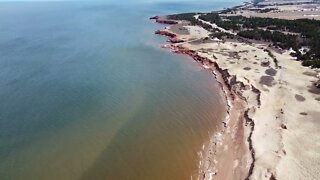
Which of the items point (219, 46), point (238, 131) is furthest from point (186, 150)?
point (219, 46)

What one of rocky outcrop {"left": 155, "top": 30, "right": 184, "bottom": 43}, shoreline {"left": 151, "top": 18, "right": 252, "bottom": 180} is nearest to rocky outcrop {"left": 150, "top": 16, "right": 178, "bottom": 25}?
rocky outcrop {"left": 155, "top": 30, "right": 184, "bottom": 43}

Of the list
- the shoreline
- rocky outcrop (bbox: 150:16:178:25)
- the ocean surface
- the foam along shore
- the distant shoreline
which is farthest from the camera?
rocky outcrop (bbox: 150:16:178:25)

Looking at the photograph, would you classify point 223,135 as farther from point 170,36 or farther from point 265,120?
point 170,36

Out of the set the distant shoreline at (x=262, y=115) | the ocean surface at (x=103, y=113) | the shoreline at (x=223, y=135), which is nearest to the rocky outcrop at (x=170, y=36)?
the ocean surface at (x=103, y=113)

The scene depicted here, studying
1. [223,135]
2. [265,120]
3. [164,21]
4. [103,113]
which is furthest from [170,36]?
[223,135]

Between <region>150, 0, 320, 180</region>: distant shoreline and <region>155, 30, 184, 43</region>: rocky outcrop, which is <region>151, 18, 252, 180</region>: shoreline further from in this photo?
<region>155, 30, 184, 43</region>: rocky outcrop

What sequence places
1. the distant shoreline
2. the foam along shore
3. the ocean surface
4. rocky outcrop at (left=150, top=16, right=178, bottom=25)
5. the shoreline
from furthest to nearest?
rocky outcrop at (left=150, top=16, right=178, bottom=25) → the ocean surface → the shoreline → the distant shoreline → the foam along shore
